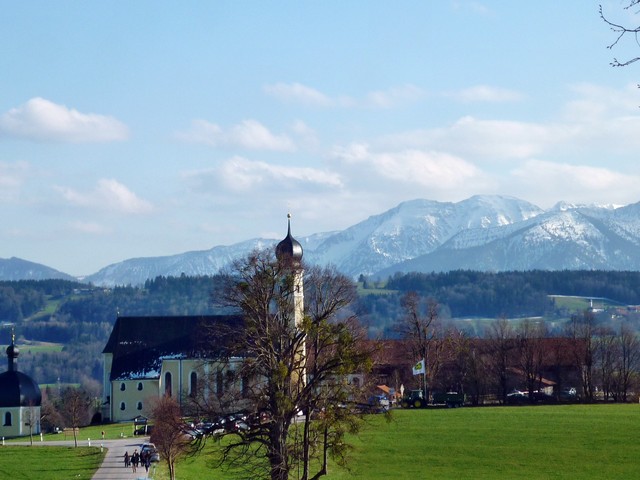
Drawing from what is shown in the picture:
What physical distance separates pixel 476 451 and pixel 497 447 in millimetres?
1420

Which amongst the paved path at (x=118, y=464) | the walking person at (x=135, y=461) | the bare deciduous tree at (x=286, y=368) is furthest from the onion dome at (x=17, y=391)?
the bare deciduous tree at (x=286, y=368)

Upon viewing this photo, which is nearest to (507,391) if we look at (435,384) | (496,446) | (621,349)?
(435,384)

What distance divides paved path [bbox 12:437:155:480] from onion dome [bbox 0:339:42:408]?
63.5 feet

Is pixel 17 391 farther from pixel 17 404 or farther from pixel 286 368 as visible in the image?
pixel 286 368

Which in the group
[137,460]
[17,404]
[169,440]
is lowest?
[137,460]

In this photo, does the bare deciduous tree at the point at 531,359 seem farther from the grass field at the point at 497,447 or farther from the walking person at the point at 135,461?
the walking person at the point at 135,461

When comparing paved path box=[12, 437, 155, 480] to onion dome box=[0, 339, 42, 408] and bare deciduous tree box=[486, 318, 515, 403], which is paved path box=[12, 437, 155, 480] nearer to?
onion dome box=[0, 339, 42, 408]

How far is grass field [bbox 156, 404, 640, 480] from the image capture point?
59.2 m

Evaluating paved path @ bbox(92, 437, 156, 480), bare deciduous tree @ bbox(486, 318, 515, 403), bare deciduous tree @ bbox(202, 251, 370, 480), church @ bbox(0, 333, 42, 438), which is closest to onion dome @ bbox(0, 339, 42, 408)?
church @ bbox(0, 333, 42, 438)

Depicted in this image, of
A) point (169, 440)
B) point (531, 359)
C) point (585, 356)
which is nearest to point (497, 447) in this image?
point (169, 440)

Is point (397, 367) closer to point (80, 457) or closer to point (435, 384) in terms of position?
point (435, 384)

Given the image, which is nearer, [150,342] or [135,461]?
[135,461]

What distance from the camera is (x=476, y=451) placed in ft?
217

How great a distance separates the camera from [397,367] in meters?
113
